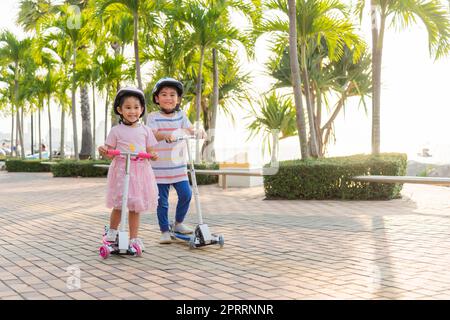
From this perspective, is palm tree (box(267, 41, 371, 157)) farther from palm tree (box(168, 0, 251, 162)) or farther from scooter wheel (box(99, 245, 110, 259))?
scooter wheel (box(99, 245, 110, 259))

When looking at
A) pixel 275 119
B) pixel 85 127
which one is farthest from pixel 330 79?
pixel 85 127

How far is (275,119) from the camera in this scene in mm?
15914

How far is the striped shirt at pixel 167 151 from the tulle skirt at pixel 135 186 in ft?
1.00

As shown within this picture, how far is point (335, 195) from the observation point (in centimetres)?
963

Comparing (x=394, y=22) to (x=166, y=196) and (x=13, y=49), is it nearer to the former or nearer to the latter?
(x=166, y=196)

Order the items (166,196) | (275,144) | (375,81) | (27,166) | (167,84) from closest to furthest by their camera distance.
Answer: (167,84)
(166,196)
(375,81)
(275,144)
(27,166)

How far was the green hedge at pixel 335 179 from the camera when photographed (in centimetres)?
943

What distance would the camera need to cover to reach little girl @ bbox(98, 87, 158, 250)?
4.92 meters

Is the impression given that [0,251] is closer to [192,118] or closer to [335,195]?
[335,195]

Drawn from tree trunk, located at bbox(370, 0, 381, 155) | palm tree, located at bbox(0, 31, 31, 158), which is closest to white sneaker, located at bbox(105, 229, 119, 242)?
tree trunk, located at bbox(370, 0, 381, 155)

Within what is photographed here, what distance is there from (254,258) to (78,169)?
15250mm

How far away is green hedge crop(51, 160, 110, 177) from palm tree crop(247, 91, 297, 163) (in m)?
5.69

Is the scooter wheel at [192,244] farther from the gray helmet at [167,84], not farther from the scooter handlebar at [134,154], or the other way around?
the gray helmet at [167,84]
